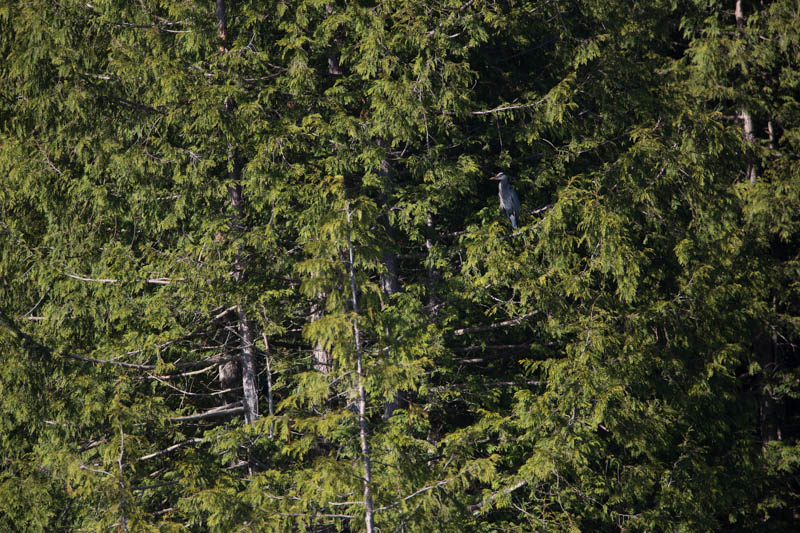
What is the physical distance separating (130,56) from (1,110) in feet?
6.68

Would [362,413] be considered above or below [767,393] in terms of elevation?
above

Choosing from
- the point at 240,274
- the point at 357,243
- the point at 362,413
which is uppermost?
the point at 357,243

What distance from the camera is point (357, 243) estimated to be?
6.86 m

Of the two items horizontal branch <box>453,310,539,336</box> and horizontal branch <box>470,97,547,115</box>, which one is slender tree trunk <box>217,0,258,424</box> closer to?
horizontal branch <box>453,310,539,336</box>

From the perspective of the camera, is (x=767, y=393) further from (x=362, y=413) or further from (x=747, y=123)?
(x=362, y=413)

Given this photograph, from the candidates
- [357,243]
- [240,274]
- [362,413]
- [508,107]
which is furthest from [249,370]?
[508,107]

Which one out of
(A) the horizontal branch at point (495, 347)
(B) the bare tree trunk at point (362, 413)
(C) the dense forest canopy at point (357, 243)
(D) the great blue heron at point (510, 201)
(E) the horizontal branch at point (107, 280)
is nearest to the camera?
(B) the bare tree trunk at point (362, 413)

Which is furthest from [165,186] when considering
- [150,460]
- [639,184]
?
[639,184]

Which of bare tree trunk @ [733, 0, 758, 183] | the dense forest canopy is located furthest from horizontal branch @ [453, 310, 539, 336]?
bare tree trunk @ [733, 0, 758, 183]

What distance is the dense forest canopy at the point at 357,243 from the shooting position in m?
7.49

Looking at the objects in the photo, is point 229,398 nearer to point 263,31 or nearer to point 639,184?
point 263,31

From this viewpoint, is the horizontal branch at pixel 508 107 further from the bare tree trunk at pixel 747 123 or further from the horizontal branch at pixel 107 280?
the bare tree trunk at pixel 747 123

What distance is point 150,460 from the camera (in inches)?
324

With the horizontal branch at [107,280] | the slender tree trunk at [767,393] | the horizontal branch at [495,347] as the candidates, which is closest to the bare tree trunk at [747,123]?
the slender tree trunk at [767,393]
